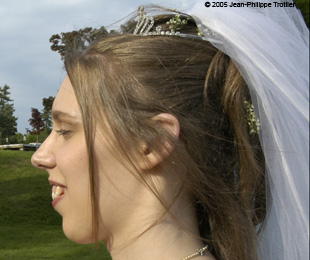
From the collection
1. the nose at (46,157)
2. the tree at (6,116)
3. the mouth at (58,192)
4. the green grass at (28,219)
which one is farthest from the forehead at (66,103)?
the tree at (6,116)

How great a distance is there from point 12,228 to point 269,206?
8.37 meters

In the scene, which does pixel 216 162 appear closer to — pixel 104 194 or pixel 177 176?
pixel 177 176

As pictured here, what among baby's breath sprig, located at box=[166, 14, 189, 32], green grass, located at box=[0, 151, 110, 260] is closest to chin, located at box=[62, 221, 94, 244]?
baby's breath sprig, located at box=[166, 14, 189, 32]

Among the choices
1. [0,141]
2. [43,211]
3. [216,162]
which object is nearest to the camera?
[216,162]

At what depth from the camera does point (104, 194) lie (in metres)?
1.70

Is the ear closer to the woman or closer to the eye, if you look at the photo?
the woman

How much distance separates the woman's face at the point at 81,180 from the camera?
5.55 ft

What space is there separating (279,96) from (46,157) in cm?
91

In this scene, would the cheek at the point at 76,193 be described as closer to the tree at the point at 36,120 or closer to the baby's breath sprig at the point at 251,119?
the baby's breath sprig at the point at 251,119

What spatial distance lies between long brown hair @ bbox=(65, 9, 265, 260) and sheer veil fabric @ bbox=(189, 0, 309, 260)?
9cm

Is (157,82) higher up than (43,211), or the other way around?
(157,82)

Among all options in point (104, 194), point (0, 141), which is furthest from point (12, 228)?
point (0, 141)

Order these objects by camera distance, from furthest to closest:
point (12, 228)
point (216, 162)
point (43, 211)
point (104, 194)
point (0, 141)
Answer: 1. point (0, 141)
2. point (43, 211)
3. point (12, 228)
4. point (216, 162)
5. point (104, 194)

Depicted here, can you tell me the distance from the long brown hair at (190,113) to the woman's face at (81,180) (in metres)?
0.03
